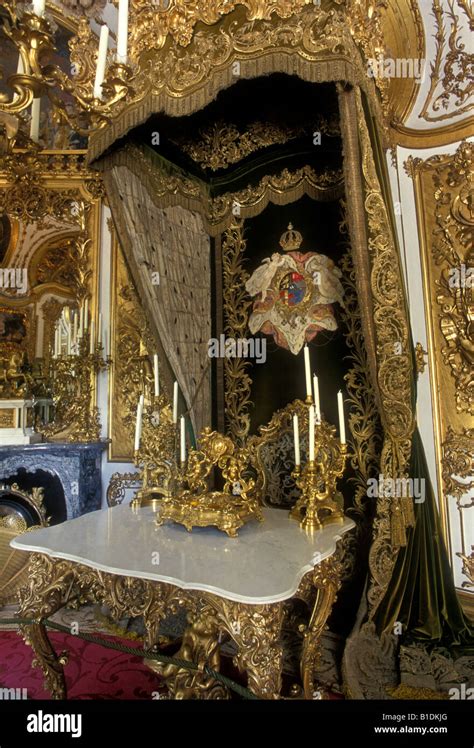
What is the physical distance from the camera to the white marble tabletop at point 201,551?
1527 mm

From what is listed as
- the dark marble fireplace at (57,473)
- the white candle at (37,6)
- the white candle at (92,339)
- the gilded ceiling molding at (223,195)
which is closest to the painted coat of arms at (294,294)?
the gilded ceiling molding at (223,195)

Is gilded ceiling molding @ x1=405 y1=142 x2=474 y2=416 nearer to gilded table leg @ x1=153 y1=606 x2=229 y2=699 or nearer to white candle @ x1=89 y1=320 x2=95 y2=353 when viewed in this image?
gilded table leg @ x1=153 y1=606 x2=229 y2=699

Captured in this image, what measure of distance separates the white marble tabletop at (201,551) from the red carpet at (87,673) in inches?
33.7

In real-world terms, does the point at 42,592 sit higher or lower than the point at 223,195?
lower

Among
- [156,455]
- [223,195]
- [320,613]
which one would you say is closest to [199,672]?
[320,613]

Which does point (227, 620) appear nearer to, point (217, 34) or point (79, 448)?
point (79, 448)

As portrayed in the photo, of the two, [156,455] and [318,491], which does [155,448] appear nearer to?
[156,455]

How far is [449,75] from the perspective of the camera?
2963mm

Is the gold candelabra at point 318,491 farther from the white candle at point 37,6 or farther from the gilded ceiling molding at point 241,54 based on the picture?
the white candle at point 37,6

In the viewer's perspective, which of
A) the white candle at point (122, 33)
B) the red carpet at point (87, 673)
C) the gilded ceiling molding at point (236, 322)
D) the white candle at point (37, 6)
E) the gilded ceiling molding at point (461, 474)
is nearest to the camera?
the white candle at point (37, 6)

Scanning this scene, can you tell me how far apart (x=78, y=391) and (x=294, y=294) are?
1.88 meters

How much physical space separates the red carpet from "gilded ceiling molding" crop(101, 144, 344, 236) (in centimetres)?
279

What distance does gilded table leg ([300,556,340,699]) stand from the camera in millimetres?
1843
